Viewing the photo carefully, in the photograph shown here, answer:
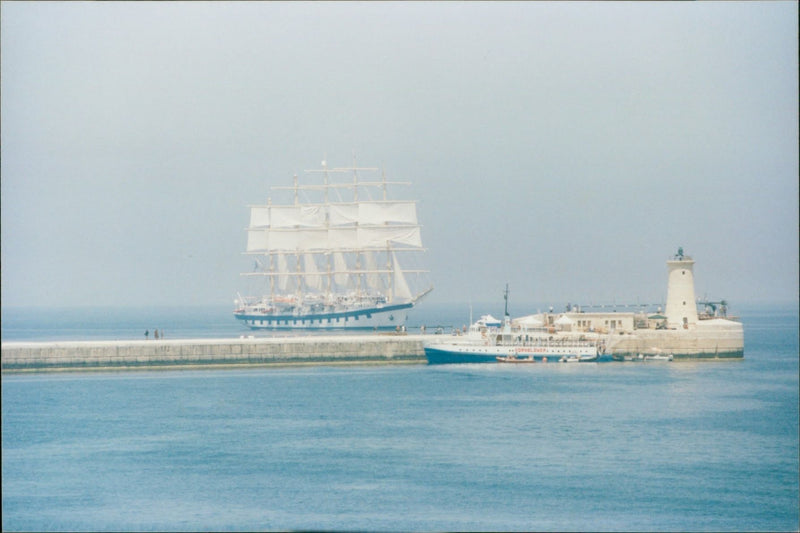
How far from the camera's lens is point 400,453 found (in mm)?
38344

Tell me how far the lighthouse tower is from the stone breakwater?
18.1 meters

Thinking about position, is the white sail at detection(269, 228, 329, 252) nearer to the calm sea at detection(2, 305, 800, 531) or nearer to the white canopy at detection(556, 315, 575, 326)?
the white canopy at detection(556, 315, 575, 326)

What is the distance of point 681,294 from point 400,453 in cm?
4007

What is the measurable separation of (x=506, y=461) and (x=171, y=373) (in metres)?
34.1

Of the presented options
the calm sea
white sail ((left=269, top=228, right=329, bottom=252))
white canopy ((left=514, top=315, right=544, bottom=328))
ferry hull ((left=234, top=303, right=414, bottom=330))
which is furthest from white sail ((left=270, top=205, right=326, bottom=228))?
the calm sea

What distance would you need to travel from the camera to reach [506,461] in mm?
37062

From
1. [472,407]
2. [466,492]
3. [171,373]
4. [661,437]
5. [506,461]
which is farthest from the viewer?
[171,373]

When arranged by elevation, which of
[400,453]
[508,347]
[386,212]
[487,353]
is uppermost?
[386,212]

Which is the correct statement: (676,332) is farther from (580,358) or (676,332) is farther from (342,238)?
(342,238)

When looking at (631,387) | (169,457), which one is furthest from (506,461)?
(631,387)

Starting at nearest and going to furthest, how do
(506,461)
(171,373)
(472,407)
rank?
(506,461), (472,407), (171,373)

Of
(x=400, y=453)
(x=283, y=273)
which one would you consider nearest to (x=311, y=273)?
(x=283, y=273)

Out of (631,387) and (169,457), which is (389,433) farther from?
(631,387)

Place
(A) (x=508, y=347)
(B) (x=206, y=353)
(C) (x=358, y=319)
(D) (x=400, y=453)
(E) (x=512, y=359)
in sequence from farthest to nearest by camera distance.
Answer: (C) (x=358, y=319), (A) (x=508, y=347), (E) (x=512, y=359), (B) (x=206, y=353), (D) (x=400, y=453)
